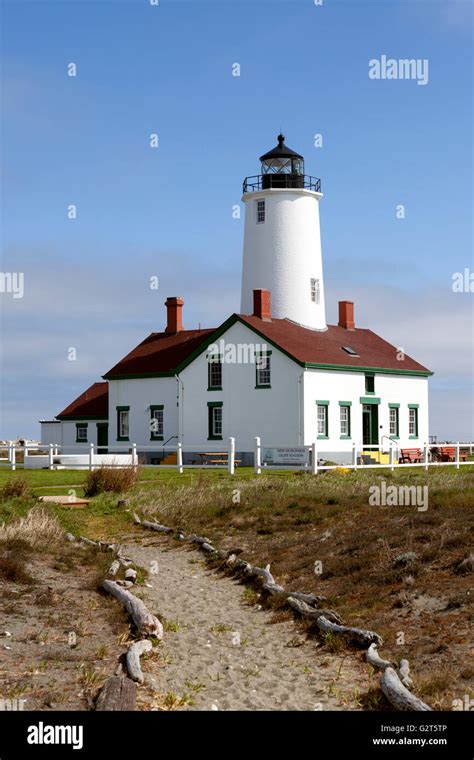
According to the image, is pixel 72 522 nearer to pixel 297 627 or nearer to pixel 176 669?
pixel 297 627

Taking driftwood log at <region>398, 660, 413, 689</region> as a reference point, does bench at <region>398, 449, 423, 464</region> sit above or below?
above

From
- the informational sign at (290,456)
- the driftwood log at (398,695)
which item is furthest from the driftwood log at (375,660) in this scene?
the informational sign at (290,456)

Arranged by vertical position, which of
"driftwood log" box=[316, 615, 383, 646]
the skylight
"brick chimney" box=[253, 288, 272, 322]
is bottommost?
"driftwood log" box=[316, 615, 383, 646]

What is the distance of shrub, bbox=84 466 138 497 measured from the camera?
2620 cm

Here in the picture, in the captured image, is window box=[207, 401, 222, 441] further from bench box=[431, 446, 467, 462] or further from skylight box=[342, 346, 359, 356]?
bench box=[431, 446, 467, 462]

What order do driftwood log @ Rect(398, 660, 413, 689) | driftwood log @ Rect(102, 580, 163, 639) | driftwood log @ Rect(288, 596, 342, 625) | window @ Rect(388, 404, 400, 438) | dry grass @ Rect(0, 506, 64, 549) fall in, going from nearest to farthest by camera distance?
driftwood log @ Rect(398, 660, 413, 689) → driftwood log @ Rect(102, 580, 163, 639) → driftwood log @ Rect(288, 596, 342, 625) → dry grass @ Rect(0, 506, 64, 549) → window @ Rect(388, 404, 400, 438)

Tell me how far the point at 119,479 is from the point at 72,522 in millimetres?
5875

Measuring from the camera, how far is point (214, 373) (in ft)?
139

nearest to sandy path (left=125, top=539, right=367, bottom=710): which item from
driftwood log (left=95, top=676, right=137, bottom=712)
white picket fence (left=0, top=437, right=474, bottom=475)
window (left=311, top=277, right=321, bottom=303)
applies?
driftwood log (left=95, top=676, right=137, bottom=712)

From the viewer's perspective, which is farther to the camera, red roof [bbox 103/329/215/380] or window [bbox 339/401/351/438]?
red roof [bbox 103/329/215/380]

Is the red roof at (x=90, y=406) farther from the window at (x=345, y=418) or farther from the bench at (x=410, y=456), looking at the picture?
the bench at (x=410, y=456)

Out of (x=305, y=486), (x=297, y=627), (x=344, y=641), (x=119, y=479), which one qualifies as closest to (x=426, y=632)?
(x=344, y=641)

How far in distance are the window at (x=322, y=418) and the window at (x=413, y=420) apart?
6.71 metres

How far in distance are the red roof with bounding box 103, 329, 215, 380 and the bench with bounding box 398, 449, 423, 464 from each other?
9572 millimetres
